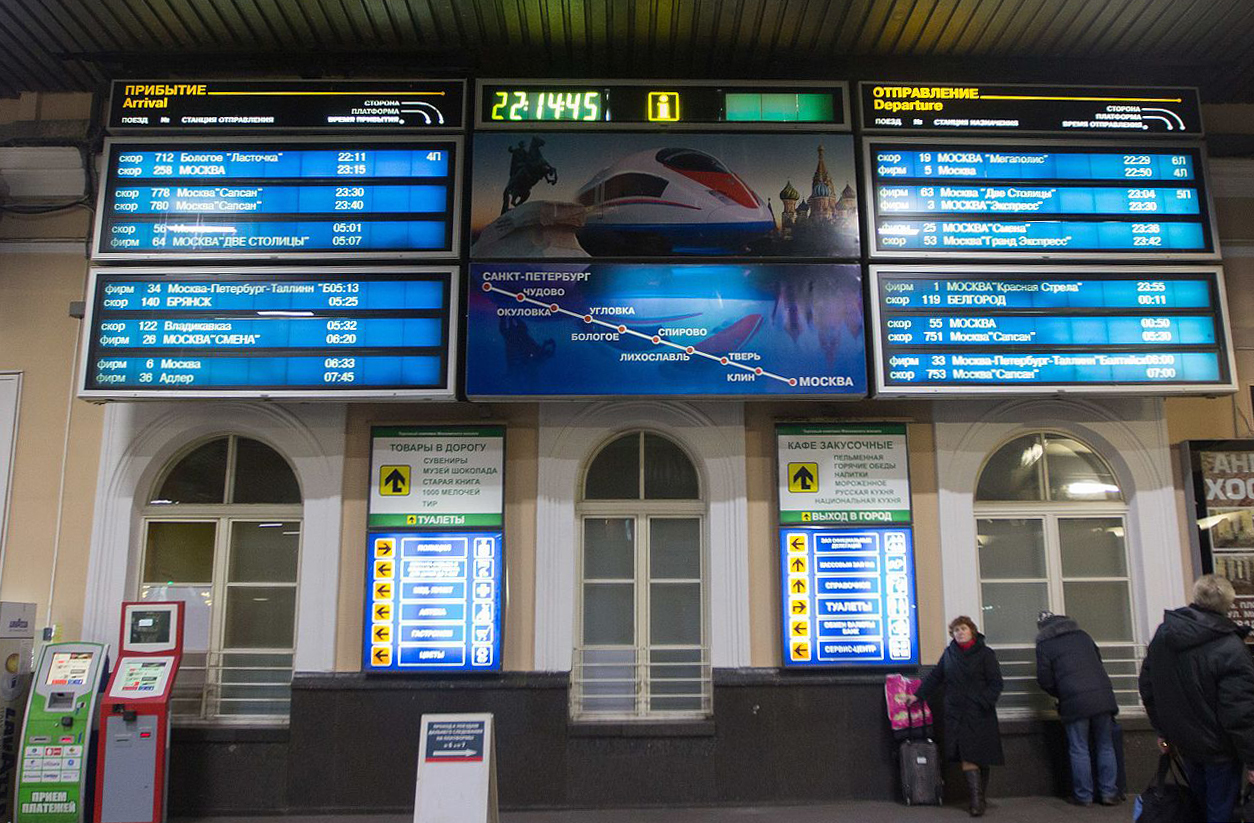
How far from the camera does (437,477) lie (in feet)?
23.9

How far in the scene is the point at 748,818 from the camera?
6.59 m

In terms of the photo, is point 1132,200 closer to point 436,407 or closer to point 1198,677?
point 1198,677

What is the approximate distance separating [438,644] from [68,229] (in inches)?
194

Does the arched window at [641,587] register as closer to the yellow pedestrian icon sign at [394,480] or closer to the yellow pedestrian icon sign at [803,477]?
the yellow pedestrian icon sign at [803,477]

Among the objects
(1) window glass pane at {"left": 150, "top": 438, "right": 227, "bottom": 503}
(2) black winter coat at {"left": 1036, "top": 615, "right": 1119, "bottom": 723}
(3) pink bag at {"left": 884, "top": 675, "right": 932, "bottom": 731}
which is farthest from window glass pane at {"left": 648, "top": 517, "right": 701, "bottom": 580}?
(1) window glass pane at {"left": 150, "top": 438, "right": 227, "bottom": 503}

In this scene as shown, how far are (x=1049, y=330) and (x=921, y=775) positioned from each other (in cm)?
352

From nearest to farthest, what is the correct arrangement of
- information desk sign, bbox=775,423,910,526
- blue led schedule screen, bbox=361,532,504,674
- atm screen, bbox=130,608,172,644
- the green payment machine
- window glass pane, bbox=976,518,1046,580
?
the green payment machine, atm screen, bbox=130,608,172,644, blue led schedule screen, bbox=361,532,504,674, information desk sign, bbox=775,423,910,526, window glass pane, bbox=976,518,1046,580

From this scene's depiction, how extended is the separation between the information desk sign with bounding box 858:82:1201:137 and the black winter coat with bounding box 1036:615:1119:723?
3981mm

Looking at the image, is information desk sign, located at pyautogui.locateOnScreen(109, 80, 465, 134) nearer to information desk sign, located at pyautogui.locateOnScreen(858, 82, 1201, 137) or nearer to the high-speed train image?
the high-speed train image

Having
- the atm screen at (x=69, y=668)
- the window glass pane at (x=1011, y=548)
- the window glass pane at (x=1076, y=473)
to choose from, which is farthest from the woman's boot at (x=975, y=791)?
the atm screen at (x=69, y=668)

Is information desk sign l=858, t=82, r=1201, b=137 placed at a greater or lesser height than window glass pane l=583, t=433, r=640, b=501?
greater

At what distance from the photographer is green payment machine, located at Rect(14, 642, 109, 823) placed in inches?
247

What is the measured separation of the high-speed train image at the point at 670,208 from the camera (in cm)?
712

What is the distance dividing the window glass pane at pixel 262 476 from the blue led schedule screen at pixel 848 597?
4.17 metres
